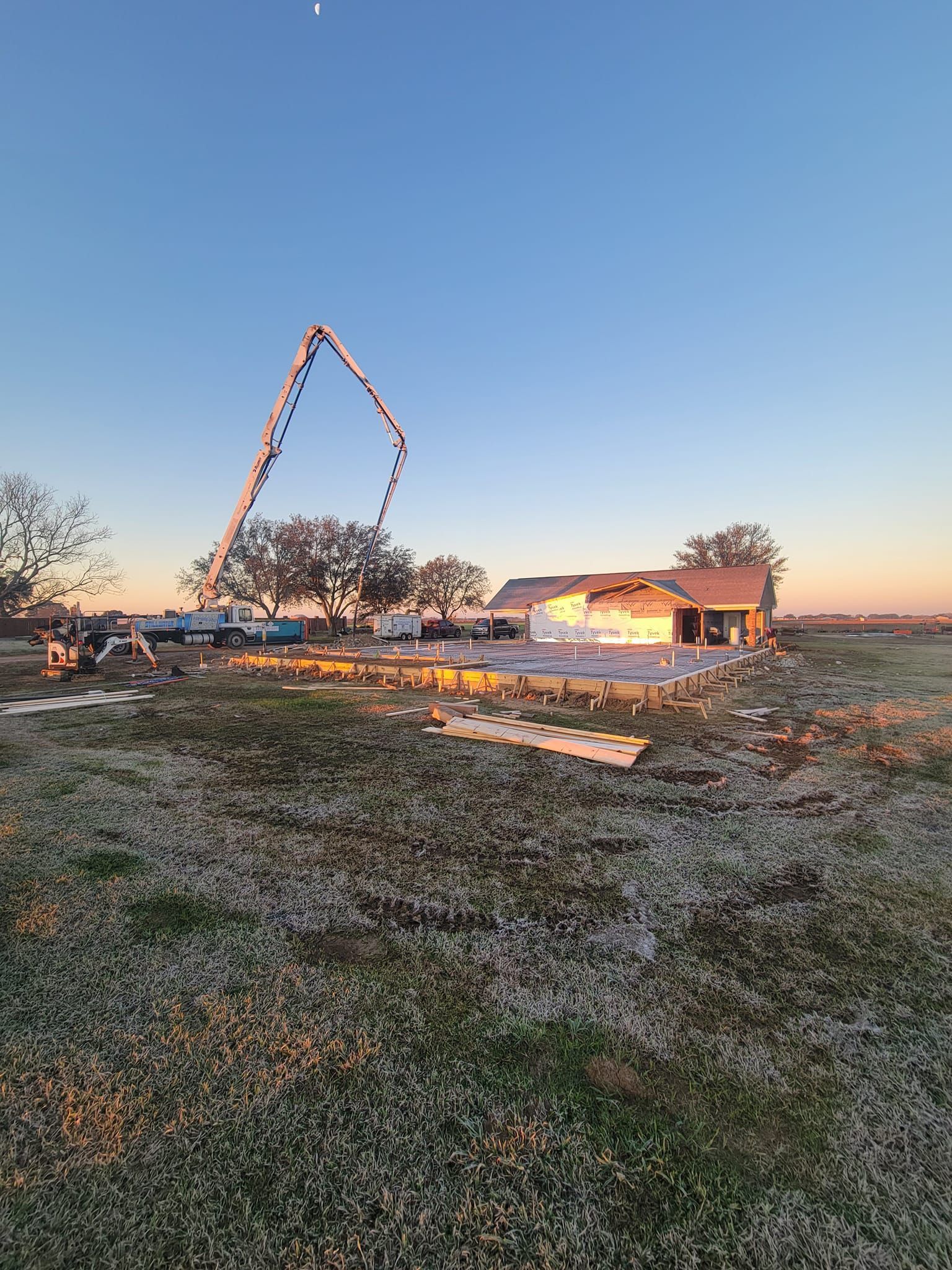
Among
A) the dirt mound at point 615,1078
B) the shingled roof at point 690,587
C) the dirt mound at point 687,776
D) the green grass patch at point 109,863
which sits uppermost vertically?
the shingled roof at point 690,587

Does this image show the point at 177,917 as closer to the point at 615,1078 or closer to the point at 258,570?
the point at 615,1078

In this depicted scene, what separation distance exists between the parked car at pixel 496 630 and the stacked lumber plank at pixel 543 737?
29.3 metres

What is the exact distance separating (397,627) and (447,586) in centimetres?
2788

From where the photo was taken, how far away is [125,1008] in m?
2.77

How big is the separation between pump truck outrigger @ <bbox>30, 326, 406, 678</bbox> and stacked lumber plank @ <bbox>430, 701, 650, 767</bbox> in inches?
681

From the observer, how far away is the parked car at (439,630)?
46.0 metres

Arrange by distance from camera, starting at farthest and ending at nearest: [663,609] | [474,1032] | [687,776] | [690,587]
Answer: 1. [690,587]
2. [663,609]
3. [687,776]
4. [474,1032]

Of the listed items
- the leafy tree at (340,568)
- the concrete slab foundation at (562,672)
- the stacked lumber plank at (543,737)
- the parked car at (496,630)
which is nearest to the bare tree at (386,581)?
the leafy tree at (340,568)

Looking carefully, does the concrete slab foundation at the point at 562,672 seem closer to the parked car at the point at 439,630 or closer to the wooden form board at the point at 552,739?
the wooden form board at the point at 552,739

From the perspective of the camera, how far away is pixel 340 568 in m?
54.5

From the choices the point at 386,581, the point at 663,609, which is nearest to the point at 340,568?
the point at 386,581

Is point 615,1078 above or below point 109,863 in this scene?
below

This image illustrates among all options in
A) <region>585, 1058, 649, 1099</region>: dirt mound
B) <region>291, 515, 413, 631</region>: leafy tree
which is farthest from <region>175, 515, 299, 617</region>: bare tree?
<region>585, 1058, 649, 1099</region>: dirt mound

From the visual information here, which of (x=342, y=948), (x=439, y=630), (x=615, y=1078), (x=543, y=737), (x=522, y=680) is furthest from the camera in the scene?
(x=439, y=630)
